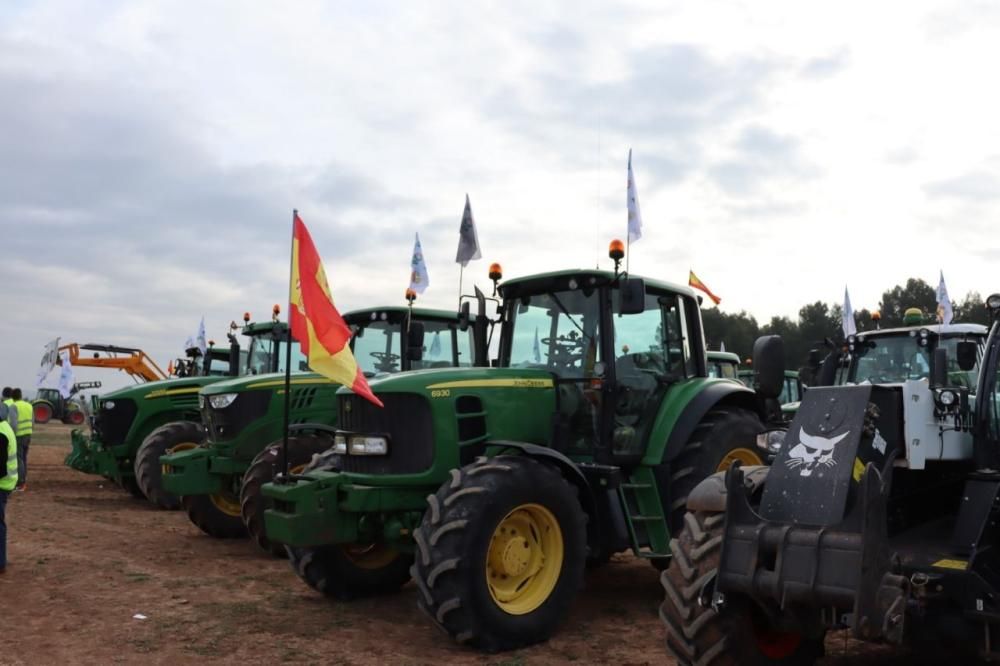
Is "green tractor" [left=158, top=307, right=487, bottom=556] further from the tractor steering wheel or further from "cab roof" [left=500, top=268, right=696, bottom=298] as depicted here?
"cab roof" [left=500, top=268, right=696, bottom=298]

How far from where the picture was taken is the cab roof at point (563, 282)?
7.08 m

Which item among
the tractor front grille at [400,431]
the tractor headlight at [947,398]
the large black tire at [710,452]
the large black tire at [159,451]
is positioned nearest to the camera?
the tractor headlight at [947,398]

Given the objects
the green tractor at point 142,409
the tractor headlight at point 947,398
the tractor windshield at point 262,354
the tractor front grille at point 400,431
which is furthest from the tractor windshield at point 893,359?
the green tractor at point 142,409

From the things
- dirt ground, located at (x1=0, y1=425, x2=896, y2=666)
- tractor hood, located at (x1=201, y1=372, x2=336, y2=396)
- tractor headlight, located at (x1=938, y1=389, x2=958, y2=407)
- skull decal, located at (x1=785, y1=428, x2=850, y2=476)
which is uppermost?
tractor hood, located at (x1=201, y1=372, x2=336, y2=396)

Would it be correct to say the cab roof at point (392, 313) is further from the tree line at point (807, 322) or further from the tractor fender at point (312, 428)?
the tree line at point (807, 322)

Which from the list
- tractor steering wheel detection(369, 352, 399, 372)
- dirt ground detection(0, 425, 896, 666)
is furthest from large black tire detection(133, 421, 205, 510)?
tractor steering wheel detection(369, 352, 399, 372)

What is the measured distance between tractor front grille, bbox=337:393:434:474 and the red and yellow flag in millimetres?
284

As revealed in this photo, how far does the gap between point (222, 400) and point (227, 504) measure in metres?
1.19

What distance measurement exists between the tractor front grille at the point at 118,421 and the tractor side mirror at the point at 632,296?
9.29 m

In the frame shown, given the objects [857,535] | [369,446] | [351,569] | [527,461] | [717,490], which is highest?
[369,446]

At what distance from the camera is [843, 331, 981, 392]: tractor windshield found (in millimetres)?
11133

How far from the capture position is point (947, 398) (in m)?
4.78

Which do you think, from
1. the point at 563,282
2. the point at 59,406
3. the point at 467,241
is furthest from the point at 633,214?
the point at 59,406

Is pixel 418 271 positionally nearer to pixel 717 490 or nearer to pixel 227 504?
pixel 227 504
